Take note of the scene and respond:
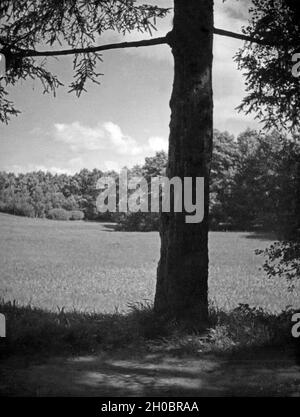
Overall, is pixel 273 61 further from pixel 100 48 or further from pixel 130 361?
pixel 130 361

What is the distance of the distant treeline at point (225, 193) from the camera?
7.52 meters

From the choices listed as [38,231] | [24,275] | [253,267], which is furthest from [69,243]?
[253,267]

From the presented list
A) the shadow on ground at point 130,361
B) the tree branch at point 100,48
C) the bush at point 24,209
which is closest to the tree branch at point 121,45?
the tree branch at point 100,48

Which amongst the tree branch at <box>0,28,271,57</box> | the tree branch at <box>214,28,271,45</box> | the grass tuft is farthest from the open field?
the tree branch at <box>214,28,271,45</box>

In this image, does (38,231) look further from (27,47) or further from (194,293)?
(194,293)

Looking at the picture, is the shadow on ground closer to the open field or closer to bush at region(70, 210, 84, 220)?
the open field

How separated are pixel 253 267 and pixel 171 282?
9014 mm

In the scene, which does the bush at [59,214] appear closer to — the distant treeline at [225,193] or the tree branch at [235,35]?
the distant treeline at [225,193]

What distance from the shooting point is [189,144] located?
675 cm

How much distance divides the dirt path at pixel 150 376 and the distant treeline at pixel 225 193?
9.45ft

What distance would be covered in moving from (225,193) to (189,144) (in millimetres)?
13369

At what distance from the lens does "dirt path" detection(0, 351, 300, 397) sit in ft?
15.4

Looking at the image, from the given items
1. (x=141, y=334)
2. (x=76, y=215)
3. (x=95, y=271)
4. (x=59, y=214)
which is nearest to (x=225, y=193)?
(x=95, y=271)

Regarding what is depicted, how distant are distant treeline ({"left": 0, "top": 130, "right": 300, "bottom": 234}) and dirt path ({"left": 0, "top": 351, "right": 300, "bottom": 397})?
2880 millimetres
